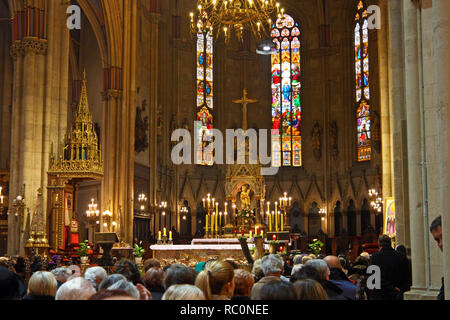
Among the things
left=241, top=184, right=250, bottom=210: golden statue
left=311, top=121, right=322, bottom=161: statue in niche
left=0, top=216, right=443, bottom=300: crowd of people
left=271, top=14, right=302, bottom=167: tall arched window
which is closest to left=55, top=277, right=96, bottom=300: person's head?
left=0, top=216, right=443, bottom=300: crowd of people

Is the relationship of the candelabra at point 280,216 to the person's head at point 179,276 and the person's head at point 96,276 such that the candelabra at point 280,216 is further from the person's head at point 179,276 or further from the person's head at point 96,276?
the person's head at point 179,276

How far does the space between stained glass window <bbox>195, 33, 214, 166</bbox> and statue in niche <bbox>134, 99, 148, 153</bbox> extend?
20.7 ft

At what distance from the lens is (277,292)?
144 inches

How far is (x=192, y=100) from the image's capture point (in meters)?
34.2

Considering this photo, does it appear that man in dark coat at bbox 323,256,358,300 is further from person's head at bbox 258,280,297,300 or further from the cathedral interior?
person's head at bbox 258,280,297,300

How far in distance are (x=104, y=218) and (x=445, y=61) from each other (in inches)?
703

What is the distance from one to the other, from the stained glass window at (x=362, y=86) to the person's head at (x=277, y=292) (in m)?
29.7

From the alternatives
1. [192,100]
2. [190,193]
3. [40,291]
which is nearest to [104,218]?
[190,193]

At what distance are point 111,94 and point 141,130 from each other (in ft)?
9.32

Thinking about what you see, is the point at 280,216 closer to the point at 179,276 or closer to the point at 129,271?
the point at 129,271

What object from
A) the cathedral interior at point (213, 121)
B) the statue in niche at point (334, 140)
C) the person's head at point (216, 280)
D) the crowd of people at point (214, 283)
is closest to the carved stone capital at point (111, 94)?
the cathedral interior at point (213, 121)

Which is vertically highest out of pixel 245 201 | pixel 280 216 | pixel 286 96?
pixel 286 96

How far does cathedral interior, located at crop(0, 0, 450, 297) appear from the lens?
10062mm

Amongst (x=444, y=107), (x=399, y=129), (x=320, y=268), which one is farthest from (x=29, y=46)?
(x=444, y=107)
